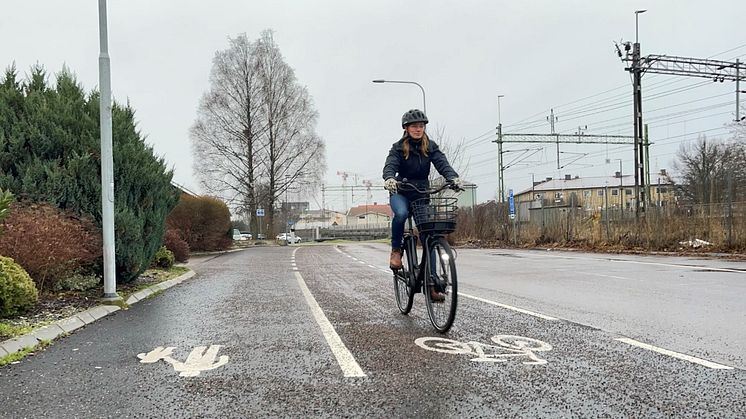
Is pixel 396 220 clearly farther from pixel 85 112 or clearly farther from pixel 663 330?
pixel 85 112

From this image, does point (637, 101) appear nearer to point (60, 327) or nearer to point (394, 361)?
point (394, 361)

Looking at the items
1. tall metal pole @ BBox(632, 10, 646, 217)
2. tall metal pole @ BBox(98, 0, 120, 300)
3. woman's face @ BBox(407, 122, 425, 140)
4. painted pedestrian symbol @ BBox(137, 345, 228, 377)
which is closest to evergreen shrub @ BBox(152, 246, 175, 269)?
tall metal pole @ BBox(98, 0, 120, 300)

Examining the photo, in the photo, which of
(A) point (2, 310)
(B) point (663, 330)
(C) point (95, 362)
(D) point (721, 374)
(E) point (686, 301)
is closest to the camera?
(D) point (721, 374)

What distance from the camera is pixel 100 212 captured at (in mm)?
9023

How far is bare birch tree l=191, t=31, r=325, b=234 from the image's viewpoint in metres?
44.0

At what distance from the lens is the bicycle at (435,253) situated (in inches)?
223

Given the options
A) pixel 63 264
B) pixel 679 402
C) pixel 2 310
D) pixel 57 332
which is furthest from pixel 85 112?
pixel 679 402

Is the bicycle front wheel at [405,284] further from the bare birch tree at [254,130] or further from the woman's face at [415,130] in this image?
the bare birch tree at [254,130]

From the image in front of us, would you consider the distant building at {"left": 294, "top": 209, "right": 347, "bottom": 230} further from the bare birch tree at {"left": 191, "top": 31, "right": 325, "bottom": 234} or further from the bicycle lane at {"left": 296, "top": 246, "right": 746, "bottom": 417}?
the bicycle lane at {"left": 296, "top": 246, "right": 746, "bottom": 417}

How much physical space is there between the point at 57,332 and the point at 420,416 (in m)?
4.55

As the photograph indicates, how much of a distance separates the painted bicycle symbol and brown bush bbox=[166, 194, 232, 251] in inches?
1009

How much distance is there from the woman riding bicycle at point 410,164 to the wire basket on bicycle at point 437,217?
0.95 feet

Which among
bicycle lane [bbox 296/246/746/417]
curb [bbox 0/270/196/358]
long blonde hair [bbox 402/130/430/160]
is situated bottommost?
bicycle lane [bbox 296/246/746/417]

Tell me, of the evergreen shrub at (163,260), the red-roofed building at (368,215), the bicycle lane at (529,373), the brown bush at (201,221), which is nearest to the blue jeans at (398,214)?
the bicycle lane at (529,373)
